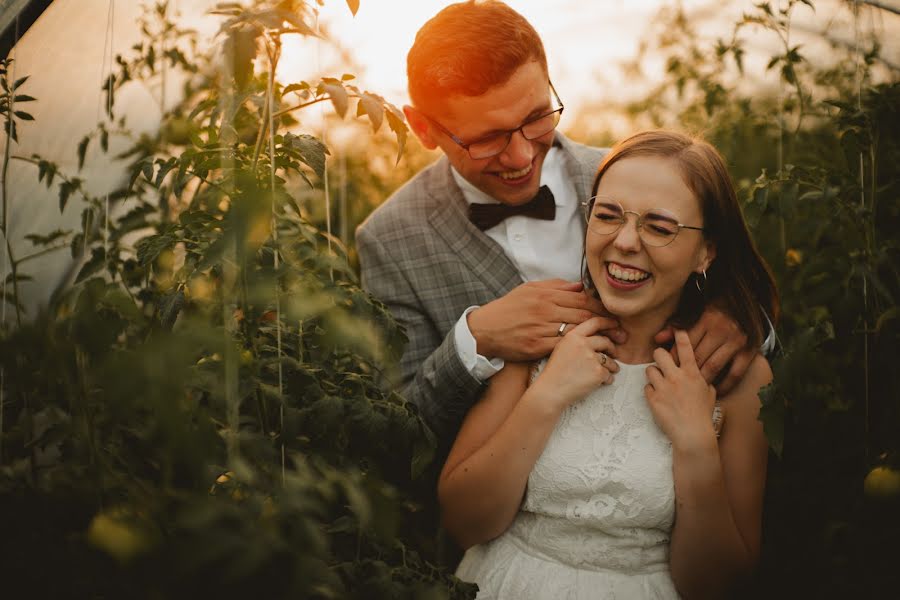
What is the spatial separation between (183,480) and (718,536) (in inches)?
43.9

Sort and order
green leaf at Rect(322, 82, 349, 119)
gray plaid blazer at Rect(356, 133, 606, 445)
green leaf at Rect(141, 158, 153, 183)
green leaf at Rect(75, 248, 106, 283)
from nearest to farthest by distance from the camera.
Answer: green leaf at Rect(322, 82, 349, 119) < green leaf at Rect(141, 158, 153, 183) < green leaf at Rect(75, 248, 106, 283) < gray plaid blazer at Rect(356, 133, 606, 445)

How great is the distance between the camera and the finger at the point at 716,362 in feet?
5.85

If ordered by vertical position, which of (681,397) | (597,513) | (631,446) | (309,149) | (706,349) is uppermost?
(309,149)

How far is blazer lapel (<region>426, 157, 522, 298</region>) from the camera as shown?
2.34 metres

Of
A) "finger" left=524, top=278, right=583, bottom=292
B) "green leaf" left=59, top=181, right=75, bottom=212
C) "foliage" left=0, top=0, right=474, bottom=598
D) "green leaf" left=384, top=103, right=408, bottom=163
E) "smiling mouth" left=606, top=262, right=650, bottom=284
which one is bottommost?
"foliage" left=0, top=0, right=474, bottom=598

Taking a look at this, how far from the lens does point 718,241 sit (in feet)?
6.06

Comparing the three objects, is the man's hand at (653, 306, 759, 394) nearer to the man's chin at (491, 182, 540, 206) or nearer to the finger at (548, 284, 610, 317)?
the finger at (548, 284, 610, 317)

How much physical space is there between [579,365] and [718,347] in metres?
0.33

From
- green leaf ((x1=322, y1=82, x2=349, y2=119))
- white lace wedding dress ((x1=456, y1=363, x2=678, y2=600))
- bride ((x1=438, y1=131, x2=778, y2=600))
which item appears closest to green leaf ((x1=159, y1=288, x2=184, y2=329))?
green leaf ((x1=322, y1=82, x2=349, y2=119))

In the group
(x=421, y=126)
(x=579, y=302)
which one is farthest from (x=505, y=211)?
(x=579, y=302)

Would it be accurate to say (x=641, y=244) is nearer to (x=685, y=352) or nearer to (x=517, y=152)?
(x=685, y=352)

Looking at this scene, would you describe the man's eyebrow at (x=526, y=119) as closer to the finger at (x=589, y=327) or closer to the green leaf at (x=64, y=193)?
the finger at (x=589, y=327)

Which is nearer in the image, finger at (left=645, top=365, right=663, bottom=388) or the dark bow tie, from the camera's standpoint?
finger at (left=645, top=365, right=663, bottom=388)

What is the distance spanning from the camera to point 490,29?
212 cm
